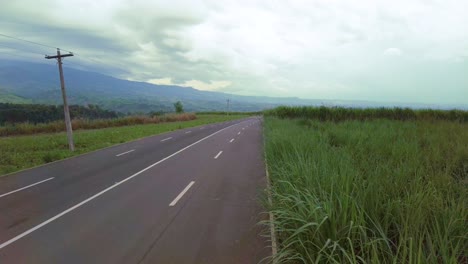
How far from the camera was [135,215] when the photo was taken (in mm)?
7180

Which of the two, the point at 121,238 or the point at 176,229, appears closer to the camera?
the point at 121,238

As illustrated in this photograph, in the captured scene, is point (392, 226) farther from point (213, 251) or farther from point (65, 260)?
point (65, 260)

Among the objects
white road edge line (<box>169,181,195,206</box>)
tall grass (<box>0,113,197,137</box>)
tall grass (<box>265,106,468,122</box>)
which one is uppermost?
tall grass (<box>265,106,468,122</box>)

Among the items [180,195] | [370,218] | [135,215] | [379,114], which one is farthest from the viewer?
[379,114]

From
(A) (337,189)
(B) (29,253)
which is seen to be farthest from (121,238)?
(A) (337,189)

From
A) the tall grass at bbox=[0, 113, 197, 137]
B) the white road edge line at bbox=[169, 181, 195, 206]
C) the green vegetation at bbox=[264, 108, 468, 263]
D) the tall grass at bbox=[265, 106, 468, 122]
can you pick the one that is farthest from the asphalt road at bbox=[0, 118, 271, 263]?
the tall grass at bbox=[0, 113, 197, 137]

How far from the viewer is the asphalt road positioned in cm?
525

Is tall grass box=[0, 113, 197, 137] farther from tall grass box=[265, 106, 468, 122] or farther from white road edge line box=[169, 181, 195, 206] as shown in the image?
white road edge line box=[169, 181, 195, 206]

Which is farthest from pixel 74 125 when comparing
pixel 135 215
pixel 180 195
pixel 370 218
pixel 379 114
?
pixel 370 218

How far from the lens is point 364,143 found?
11367 mm

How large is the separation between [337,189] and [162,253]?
3.07m

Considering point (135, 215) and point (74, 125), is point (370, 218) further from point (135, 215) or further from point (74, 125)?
point (74, 125)

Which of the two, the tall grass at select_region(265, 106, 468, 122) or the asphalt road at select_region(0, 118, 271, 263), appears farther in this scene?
the tall grass at select_region(265, 106, 468, 122)

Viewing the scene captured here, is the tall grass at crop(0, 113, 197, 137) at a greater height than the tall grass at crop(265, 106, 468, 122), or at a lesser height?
lesser
